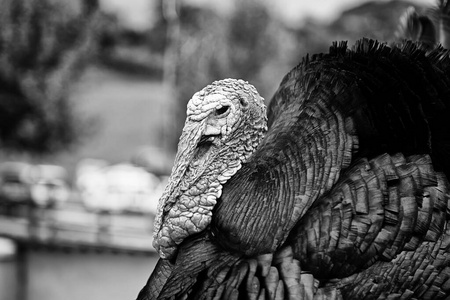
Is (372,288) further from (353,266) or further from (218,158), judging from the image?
(218,158)

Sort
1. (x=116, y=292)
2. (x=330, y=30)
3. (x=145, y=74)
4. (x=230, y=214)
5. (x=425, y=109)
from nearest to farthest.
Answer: (x=230, y=214), (x=425, y=109), (x=116, y=292), (x=330, y=30), (x=145, y=74)

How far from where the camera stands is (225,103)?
3922 mm

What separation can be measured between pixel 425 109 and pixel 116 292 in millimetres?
9528

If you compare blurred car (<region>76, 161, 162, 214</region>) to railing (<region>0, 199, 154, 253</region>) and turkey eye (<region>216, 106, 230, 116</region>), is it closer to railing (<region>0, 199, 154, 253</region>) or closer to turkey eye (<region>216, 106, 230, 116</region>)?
railing (<region>0, 199, 154, 253</region>)

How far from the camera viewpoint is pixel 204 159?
392 cm

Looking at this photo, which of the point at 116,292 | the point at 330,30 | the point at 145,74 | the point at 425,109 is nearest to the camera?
the point at 425,109

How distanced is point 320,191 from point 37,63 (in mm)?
17782

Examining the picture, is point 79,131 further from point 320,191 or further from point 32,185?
point 320,191

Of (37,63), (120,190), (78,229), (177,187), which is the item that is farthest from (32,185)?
(177,187)

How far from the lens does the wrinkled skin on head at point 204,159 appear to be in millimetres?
3844

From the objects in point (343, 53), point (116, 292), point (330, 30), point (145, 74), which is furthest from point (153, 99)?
point (343, 53)

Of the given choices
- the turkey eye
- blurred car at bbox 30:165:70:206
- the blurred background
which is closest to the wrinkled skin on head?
the turkey eye

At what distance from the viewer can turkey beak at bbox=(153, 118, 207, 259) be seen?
387cm

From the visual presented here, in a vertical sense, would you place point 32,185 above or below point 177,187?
above
